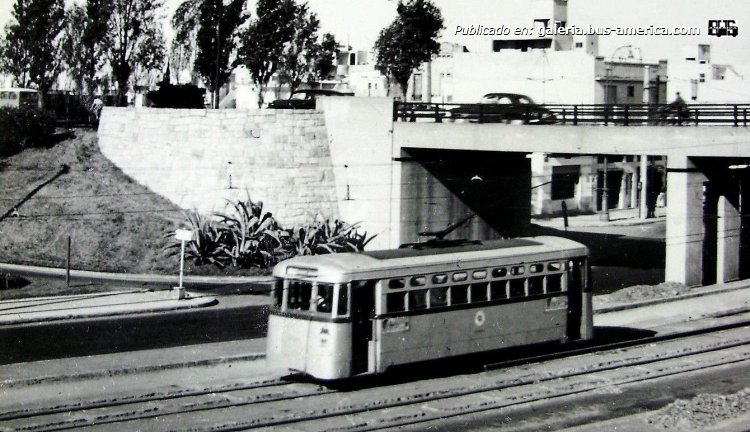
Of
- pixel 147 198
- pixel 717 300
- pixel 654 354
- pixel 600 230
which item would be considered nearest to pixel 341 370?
pixel 654 354

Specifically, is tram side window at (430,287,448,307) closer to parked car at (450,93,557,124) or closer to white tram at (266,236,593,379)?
white tram at (266,236,593,379)

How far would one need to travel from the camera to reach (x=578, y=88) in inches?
2785

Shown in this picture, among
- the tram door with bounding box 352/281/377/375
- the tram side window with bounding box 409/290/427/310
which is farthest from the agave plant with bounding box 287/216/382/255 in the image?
the tram door with bounding box 352/281/377/375

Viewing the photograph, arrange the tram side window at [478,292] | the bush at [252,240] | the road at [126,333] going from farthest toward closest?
the bush at [252,240] → the road at [126,333] → the tram side window at [478,292]

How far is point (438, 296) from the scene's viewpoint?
19234mm

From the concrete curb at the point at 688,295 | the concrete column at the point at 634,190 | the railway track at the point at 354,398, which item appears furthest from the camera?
the concrete column at the point at 634,190

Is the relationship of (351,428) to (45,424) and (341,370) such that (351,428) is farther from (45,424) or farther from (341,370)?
(45,424)

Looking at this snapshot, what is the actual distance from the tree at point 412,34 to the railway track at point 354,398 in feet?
124

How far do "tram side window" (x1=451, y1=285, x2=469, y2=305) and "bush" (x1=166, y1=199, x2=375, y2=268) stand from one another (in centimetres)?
1842

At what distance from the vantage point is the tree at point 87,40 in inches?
2021

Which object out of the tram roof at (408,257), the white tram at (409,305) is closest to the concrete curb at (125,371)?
the white tram at (409,305)

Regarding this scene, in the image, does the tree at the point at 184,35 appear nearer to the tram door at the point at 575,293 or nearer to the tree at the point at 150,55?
the tree at the point at 150,55

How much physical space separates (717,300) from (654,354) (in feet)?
29.4

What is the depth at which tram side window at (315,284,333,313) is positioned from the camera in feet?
59.0
